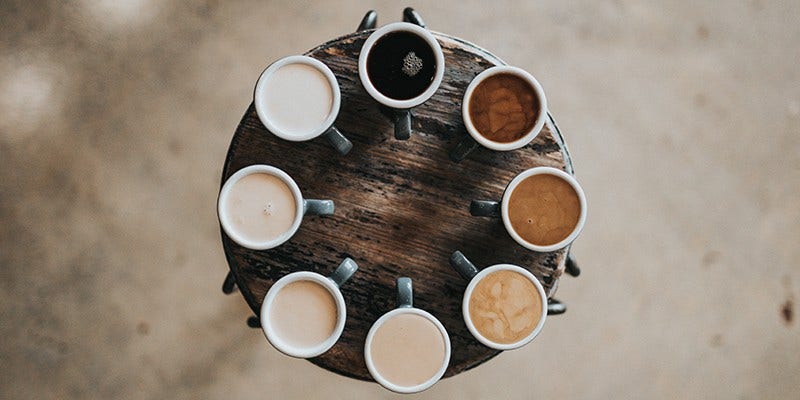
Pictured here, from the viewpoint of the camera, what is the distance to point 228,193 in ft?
4.14

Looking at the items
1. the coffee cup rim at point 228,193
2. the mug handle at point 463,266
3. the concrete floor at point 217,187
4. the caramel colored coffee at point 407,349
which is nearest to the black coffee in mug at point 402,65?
the coffee cup rim at point 228,193

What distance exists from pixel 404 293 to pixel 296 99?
51cm

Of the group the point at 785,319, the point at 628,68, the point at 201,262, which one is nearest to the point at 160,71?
the point at 201,262

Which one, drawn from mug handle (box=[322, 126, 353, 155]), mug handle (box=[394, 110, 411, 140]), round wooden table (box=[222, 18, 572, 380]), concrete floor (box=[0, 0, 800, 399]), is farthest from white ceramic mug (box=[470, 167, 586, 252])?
concrete floor (box=[0, 0, 800, 399])

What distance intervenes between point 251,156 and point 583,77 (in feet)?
4.46

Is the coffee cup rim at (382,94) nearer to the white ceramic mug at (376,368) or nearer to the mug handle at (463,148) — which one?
the mug handle at (463,148)

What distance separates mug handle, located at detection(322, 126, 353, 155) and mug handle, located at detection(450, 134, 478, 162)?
0.25 meters

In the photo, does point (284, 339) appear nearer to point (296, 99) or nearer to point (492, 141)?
point (296, 99)

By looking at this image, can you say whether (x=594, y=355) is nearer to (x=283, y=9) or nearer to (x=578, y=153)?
(x=578, y=153)

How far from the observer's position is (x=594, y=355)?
7.00ft

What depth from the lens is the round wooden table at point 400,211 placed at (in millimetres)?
1395

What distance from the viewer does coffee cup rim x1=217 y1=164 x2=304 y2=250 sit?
1242 mm

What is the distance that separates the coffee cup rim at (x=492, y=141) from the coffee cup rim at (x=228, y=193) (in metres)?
0.40

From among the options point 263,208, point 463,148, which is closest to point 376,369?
point 263,208
